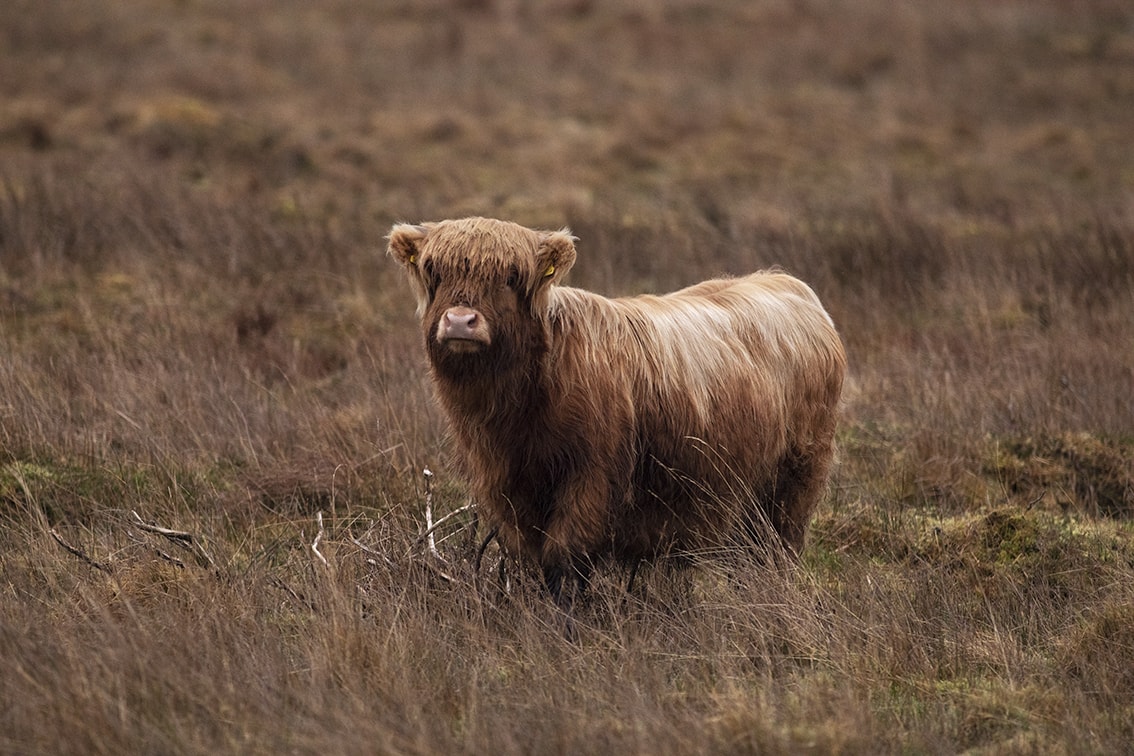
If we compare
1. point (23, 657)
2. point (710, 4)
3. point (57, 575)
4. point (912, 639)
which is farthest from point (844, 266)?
point (710, 4)

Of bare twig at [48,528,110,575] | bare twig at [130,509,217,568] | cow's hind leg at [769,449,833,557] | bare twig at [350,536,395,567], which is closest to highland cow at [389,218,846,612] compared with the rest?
cow's hind leg at [769,449,833,557]

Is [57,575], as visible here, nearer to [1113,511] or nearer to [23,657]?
[23,657]

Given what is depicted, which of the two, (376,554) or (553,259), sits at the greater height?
(553,259)

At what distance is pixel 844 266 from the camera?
1048 centimetres

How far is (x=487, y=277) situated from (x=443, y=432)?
2.27 m

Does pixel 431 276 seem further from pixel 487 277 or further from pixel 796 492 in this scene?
pixel 796 492

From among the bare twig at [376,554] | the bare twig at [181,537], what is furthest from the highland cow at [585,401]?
the bare twig at [181,537]

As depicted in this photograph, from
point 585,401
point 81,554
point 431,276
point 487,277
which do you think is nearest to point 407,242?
point 431,276

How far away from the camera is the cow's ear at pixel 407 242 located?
468cm

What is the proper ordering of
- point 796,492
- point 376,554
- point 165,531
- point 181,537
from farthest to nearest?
point 796,492 → point 181,537 → point 376,554 → point 165,531

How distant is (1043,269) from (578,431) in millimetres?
6797

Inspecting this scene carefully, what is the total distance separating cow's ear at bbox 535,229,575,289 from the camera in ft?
15.0

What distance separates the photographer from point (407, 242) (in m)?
4.71

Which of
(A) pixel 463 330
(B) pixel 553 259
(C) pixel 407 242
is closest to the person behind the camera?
(A) pixel 463 330
